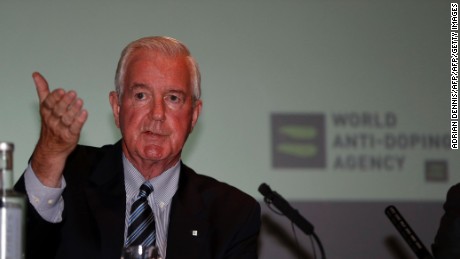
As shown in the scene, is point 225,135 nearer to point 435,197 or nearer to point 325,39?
point 325,39

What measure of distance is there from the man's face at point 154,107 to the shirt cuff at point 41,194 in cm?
74

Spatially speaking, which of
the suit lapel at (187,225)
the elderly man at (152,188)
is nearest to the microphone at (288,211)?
the elderly man at (152,188)

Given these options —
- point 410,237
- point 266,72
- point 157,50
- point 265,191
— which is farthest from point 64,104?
point 266,72

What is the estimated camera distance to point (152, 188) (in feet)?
10.7

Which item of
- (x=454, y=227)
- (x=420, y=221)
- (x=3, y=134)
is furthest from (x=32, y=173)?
(x=420, y=221)

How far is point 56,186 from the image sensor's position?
2363 millimetres

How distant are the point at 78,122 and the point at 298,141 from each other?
312cm

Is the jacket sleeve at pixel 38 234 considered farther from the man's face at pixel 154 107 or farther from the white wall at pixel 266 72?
the white wall at pixel 266 72

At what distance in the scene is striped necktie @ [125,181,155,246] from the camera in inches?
118

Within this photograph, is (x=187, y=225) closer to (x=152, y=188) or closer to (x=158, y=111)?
(x=152, y=188)

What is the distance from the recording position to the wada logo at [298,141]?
509cm

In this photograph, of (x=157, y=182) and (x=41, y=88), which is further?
(x=157, y=182)

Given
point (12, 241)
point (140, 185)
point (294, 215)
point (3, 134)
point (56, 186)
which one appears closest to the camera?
point (12, 241)

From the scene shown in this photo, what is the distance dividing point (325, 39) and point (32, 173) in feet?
10.5
